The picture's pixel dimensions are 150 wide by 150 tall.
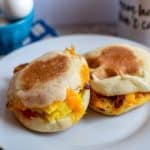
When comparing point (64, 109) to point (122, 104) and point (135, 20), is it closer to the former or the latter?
point (122, 104)

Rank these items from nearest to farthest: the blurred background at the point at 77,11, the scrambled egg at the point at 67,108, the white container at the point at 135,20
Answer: the scrambled egg at the point at 67,108, the white container at the point at 135,20, the blurred background at the point at 77,11

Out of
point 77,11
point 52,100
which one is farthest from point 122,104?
point 77,11

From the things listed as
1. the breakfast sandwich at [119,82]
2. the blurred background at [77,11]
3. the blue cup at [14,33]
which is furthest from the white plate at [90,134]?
the blurred background at [77,11]

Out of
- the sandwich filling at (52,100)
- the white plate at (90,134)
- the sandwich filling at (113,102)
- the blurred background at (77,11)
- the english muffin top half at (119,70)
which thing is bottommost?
the blurred background at (77,11)

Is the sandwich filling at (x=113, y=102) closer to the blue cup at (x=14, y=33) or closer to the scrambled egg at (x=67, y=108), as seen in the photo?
the scrambled egg at (x=67, y=108)

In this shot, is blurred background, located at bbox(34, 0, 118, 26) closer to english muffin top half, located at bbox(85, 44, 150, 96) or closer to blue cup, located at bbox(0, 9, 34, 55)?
blue cup, located at bbox(0, 9, 34, 55)

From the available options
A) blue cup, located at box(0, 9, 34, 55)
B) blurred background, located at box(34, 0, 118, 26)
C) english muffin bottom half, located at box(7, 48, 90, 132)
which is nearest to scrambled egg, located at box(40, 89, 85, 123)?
english muffin bottom half, located at box(7, 48, 90, 132)

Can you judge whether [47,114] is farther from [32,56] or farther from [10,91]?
[32,56]
